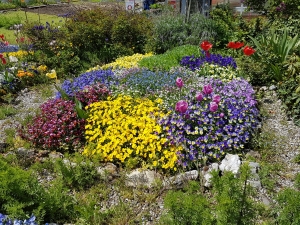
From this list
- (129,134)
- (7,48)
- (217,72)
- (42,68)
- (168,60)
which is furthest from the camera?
(7,48)

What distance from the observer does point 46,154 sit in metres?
4.47

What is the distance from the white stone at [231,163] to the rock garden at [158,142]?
0.01 metres

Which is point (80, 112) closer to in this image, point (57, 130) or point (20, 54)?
point (57, 130)

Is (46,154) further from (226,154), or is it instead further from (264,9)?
(264,9)

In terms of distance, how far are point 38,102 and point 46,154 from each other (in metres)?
2.13

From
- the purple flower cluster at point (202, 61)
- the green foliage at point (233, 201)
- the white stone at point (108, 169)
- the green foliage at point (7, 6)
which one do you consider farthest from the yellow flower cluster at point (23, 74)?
the green foliage at point (7, 6)

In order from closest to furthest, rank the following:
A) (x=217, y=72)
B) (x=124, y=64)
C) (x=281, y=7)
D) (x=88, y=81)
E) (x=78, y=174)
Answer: (x=78, y=174) → (x=88, y=81) → (x=217, y=72) → (x=124, y=64) → (x=281, y=7)

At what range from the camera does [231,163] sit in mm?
3855

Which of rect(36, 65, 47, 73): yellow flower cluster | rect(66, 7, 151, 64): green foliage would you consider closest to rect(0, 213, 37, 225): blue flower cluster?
rect(36, 65, 47, 73): yellow flower cluster

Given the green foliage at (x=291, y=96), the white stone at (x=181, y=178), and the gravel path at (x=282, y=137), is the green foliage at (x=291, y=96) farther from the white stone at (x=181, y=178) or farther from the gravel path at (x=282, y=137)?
the white stone at (x=181, y=178)

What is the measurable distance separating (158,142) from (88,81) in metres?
2.15

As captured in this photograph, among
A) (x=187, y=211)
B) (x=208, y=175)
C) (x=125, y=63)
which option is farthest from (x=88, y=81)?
(x=187, y=211)

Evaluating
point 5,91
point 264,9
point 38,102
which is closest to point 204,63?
point 38,102

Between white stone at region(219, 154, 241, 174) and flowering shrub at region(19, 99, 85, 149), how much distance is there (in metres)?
2.08
